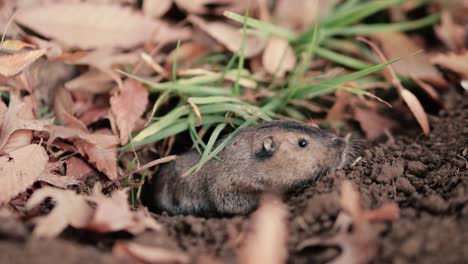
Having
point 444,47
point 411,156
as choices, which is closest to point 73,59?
point 411,156

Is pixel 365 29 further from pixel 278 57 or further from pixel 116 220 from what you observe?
pixel 116 220

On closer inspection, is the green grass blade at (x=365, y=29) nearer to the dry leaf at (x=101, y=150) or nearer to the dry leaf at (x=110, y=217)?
the dry leaf at (x=101, y=150)

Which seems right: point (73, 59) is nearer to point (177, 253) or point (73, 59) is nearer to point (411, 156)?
point (177, 253)

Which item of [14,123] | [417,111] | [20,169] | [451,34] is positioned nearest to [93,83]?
[14,123]

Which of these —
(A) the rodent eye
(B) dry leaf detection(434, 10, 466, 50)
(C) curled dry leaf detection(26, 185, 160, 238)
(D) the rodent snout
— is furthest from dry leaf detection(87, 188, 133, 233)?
(B) dry leaf detection(434, 10, 466, 50)

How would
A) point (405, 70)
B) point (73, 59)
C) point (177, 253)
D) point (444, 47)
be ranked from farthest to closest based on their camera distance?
point (444, 47) < point (405, 70) < point (73, 59) < point (177, 253)

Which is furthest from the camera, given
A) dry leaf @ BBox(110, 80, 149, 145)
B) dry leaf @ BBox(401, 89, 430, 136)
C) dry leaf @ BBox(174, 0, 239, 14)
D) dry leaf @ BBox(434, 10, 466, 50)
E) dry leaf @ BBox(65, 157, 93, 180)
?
dry leaf @ BBox(434, 10, 466, 50)

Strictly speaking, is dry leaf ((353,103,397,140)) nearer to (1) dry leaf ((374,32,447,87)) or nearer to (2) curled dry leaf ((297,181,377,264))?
(1) dry leaf ((374,32,447,87))
